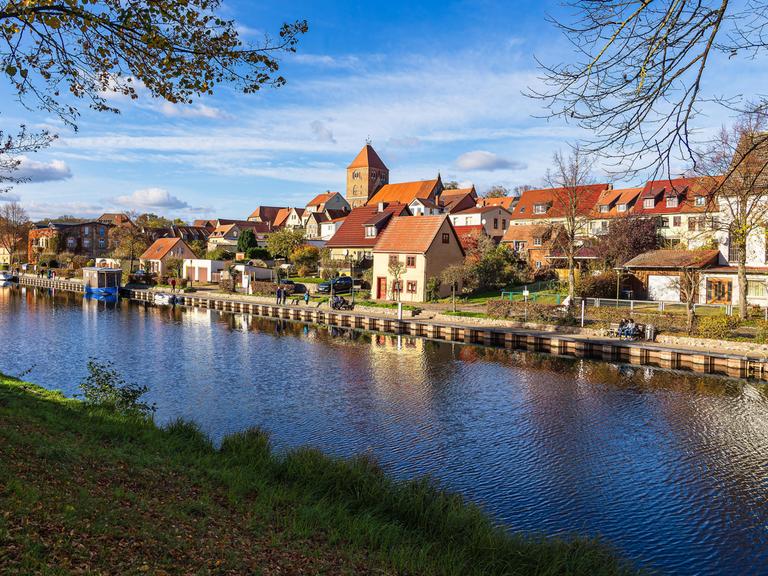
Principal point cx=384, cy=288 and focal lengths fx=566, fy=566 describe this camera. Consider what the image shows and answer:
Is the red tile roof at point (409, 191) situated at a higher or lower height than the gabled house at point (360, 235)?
higher

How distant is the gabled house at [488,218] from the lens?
270 feet

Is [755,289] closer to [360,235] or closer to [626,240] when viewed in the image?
[626,240]

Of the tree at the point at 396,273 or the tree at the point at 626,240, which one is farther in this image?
the tree at the point at 626,240

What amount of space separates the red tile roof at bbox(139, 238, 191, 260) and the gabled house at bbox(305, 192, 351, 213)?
3649 centimetres

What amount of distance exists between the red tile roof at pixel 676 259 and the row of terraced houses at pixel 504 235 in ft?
0.23

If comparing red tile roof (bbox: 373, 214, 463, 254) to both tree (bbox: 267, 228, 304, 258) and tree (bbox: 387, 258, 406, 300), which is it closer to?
tree (bbox: 387, 258, 406, 300)

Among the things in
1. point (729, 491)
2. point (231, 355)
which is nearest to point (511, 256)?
point (231, 355)

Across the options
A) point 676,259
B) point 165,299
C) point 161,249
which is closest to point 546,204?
point 676,259

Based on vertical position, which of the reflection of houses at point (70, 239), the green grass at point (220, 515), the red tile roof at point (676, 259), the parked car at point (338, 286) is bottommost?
the green grass at point (220, 515)

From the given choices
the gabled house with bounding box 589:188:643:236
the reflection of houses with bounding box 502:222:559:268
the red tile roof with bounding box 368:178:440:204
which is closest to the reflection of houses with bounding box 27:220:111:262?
the red tile roof with bounding box 368:178:440:204

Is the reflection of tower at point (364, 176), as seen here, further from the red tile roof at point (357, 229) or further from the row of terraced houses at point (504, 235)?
the red tile roof at point (357, 229)

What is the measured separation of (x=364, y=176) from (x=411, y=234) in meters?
73.6

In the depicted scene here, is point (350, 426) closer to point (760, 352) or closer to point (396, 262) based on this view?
point (760, 352)

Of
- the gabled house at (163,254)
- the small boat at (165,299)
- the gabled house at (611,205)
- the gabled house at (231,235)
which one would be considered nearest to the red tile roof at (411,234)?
the gabled house at (611,205)
